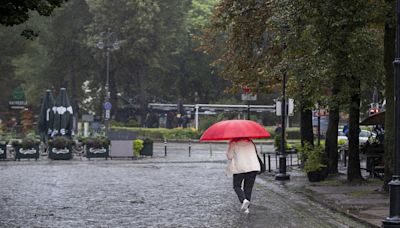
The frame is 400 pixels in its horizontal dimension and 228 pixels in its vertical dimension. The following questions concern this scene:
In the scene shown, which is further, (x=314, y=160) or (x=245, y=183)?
(x=314, y=160)

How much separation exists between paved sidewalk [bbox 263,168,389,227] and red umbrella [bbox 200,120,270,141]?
8.20ft

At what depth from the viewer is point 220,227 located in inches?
480

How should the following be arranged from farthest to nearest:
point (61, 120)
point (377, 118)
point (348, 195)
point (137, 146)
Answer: point (61, 120) → point (137, 146) → point (377, 118) → point (348, 195)

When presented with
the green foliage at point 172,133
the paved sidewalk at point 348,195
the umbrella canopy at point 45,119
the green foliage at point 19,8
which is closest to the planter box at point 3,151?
the umbrella canopy at point 45,119

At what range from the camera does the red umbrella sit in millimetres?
13625

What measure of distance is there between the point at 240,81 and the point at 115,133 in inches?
390

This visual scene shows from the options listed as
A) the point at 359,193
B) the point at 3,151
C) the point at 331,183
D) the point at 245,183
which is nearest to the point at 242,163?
the point at 245,183

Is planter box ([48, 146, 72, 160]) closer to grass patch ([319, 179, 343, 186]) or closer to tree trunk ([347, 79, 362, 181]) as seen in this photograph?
grass patch ([319, 179, 343, 186])

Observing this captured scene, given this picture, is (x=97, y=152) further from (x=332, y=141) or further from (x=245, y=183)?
(x=245, y=183)

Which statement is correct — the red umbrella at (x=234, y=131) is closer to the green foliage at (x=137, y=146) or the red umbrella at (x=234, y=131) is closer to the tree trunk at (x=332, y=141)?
the tree trunk at (x=332, y=141)

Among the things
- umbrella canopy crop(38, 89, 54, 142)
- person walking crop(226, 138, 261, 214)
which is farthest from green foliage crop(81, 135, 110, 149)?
person walking crop(226, 138, 261, 214)

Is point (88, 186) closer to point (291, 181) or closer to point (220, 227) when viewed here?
point (291, 181)

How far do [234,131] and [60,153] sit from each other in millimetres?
21612

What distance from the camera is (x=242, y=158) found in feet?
45.5
